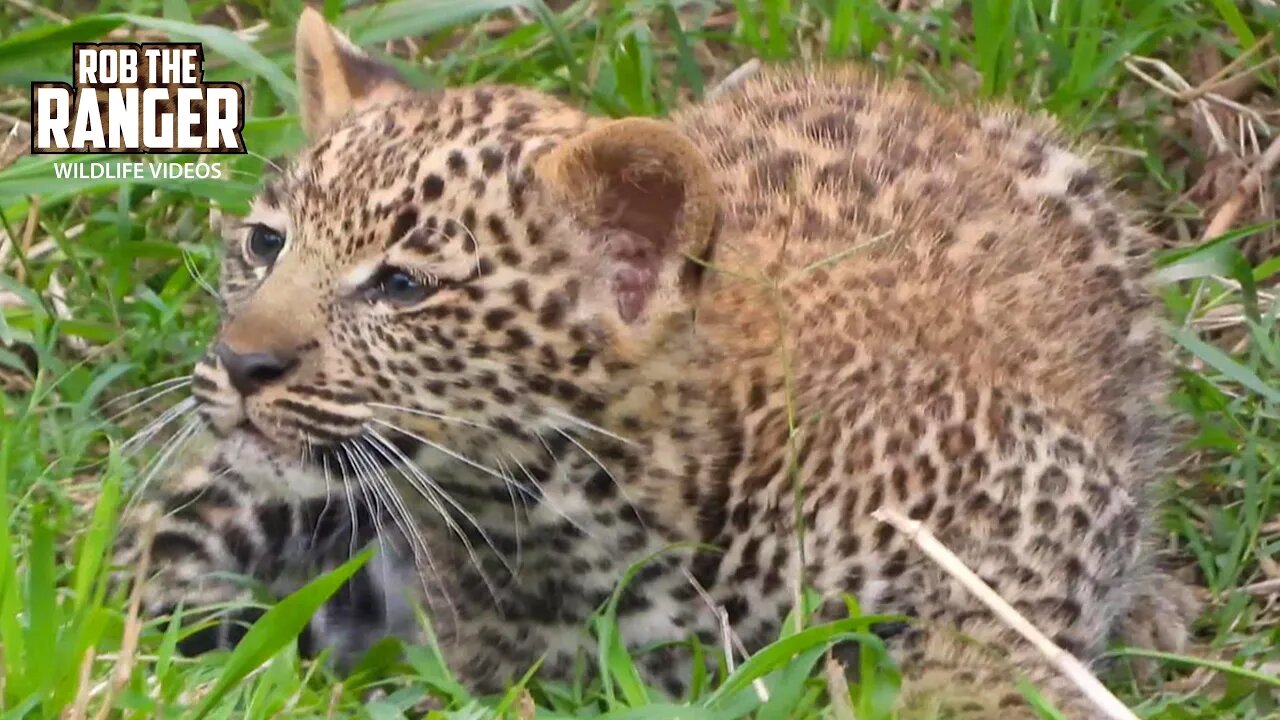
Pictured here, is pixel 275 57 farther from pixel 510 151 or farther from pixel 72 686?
pixel 72 686

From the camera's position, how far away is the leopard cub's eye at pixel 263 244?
4.92 metres

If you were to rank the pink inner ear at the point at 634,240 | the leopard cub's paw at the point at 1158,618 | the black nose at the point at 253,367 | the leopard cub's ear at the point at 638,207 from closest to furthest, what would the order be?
the black nose at the point at 253,367, the leopard cub's ear at the point at 638,207, the pink inner ear at the point at 634,240, the leopard cub's paw at the point at 1158,618

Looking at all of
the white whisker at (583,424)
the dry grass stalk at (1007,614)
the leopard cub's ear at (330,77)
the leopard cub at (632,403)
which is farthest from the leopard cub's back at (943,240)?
the leopard cub's ear at (330,77)

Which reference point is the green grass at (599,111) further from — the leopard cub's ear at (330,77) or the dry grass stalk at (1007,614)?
the leopard cub's ear at (330,77)

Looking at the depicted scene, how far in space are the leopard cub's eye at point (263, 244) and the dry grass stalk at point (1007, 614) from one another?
1.28 m

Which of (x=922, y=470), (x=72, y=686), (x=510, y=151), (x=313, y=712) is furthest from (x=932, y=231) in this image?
(x=72, y=686)

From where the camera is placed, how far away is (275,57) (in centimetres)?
662

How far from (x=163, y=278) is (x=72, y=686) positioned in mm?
2818

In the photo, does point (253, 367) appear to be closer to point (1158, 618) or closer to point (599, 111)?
point (1158, 618)

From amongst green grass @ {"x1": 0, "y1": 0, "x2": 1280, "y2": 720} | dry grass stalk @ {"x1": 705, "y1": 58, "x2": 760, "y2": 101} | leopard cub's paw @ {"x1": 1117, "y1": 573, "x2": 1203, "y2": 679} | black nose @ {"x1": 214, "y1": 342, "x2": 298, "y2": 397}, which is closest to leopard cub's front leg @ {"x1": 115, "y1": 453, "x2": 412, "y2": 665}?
green grass @ {"x1": 0, "y1": 0, "x2": 1280, "y2": 720}

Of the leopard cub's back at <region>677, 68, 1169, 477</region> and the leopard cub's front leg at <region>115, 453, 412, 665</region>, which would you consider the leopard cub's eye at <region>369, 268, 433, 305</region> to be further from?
the leopard cub's front leg at <region>115, 453, 412, 665</region>

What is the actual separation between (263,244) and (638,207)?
76 cm

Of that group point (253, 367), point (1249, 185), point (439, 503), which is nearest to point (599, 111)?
point (1249, 185)

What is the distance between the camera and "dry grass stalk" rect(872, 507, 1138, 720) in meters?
4.51
